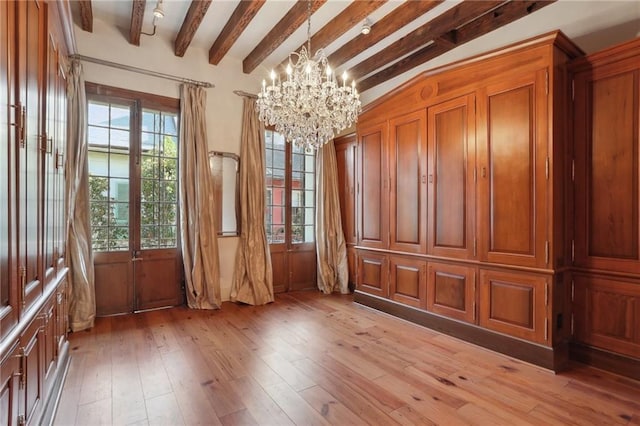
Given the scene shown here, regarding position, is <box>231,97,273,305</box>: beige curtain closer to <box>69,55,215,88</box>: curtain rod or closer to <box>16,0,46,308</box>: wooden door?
<box>69,55,215,88</box>: curtain rod

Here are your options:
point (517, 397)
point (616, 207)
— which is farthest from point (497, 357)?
point (616, 207)

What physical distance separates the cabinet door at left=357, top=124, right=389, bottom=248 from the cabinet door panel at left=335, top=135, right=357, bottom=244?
704 mm

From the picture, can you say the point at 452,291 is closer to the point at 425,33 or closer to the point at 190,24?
the point at 425,33

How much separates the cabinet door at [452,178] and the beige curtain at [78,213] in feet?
12.6

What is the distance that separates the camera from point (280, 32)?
3.75 m

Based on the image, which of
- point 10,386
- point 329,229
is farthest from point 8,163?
point 329,229

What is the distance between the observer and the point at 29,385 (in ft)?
5.46

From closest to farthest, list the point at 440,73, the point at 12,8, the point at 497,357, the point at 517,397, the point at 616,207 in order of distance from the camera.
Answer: the point at 12,8
the point at 517,397
the point at 616,207
the point at 497,357
the point at 440,73

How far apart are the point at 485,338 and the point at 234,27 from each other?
4.23 m

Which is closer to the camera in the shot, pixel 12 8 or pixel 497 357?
pixel 12 8

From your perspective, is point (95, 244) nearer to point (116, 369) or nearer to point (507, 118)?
point (116, 369)

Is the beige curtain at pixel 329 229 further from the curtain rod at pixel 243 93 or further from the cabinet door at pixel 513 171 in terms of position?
the cabinet door at pixel 513 171

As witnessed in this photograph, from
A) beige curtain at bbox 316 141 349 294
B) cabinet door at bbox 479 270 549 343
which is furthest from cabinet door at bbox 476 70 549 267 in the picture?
beige curtain at bbox 316 141 349 294

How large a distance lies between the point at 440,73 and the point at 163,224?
389 centimetres
